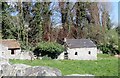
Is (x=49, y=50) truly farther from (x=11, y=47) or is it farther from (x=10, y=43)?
(x=10, y=43)

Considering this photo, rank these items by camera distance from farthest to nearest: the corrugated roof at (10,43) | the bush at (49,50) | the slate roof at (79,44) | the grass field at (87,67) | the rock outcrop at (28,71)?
the slate roof at (79,44) < the bush at (49,50) < the corrugated roof at (10,43) < the grass field at (87,67) < the rock outcrop at (28,71)

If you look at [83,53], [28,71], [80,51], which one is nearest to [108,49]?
[83,53]

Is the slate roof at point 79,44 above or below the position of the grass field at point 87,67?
above

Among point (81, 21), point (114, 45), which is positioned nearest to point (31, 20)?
point (81, 21)

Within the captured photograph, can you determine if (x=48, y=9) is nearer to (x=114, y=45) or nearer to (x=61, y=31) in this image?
(x=61, y=31)

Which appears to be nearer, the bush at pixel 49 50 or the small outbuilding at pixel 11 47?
the small outbuilding at pixel 11 47

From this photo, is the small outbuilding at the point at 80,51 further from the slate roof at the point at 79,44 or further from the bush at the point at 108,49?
the bush at the point at 108,49

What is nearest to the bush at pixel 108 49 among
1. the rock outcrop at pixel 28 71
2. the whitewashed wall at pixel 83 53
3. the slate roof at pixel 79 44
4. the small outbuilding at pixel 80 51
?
the slate roof at pixel 79 44

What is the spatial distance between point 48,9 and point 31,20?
102 inches

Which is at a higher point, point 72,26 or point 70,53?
point 72,26

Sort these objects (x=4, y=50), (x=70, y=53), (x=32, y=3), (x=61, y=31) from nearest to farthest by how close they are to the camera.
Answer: (x=4, y=50) → (x=70, y=53) → (x=32, y=3) → (x=61, y=31)

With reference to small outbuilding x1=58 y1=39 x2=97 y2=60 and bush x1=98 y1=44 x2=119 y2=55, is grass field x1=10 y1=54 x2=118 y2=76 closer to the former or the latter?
small outbuilding x1=58 y1=39 x2=97 y2=60

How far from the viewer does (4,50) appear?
84.8 feet

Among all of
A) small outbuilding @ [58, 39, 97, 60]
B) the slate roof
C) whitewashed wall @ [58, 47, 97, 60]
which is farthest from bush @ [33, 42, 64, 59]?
the slate roof
